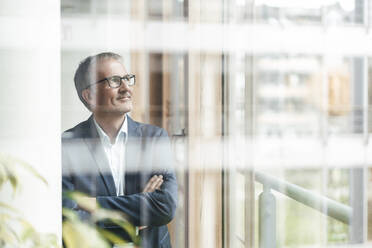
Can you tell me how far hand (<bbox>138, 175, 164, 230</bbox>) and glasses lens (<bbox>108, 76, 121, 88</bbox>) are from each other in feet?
1.10

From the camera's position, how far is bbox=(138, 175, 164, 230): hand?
1.52m

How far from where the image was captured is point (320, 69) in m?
1.73

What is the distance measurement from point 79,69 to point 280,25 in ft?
2.51

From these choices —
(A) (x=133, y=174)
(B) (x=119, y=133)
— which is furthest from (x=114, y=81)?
(A) (x=133, y=174)

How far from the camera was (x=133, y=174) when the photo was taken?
1.51 m

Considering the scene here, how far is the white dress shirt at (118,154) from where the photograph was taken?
4.89ft

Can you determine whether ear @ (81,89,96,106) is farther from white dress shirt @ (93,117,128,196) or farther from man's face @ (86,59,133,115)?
white dress shirt @ (93,117,128,196)

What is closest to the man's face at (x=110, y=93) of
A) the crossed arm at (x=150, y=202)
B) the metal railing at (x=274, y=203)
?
the crossed arm at (x=150, y=202)

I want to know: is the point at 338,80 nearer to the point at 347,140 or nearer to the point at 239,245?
the point at 347,140

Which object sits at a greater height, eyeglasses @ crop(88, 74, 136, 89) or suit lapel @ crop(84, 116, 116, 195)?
eyeglasses @ crop(88, 74, 136, 89)

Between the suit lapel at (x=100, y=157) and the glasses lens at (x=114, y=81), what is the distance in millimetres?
145

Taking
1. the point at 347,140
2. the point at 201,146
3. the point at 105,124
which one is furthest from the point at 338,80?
the point at 105,124

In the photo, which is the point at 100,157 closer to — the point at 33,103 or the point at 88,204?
the point at 88,204

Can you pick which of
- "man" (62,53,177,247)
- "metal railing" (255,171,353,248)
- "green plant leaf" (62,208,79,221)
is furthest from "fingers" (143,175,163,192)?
"metal railing" (255,171,353,248)
